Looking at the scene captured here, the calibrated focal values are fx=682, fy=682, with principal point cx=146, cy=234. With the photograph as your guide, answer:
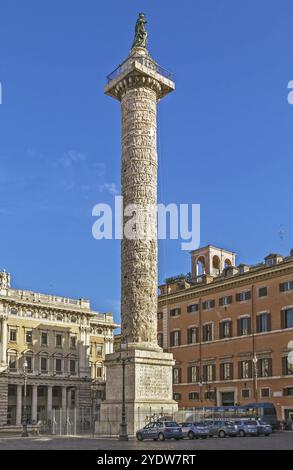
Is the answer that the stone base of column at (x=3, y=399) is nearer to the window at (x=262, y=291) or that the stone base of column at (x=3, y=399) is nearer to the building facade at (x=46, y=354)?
the building facade at (x=46, y=354)

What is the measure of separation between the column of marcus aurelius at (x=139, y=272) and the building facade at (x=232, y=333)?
17.2 meters

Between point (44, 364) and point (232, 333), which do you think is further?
point (44, 364)

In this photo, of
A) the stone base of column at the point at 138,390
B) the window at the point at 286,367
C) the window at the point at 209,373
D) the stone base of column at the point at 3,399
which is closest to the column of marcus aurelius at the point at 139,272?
the stone base of column at the point at 138,390

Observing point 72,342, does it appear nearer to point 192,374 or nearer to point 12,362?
point 12,362

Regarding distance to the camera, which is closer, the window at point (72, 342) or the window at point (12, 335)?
the window at point (12, 335)

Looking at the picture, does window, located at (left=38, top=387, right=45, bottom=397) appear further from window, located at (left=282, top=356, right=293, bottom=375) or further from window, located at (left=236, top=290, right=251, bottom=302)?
window, located at (left=282, top=356, right=293, bottom=375)

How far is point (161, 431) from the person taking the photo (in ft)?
120

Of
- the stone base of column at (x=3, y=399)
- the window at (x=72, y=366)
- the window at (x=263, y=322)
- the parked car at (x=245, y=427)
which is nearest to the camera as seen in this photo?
the parked car at (x=245, y=427)

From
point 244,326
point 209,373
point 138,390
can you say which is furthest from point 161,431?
point 209,373

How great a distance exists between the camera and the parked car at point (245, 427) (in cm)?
4197

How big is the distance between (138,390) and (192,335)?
2771 centimetres

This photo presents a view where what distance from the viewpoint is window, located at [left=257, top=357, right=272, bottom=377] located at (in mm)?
59250

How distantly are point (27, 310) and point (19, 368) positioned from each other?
699 cm
